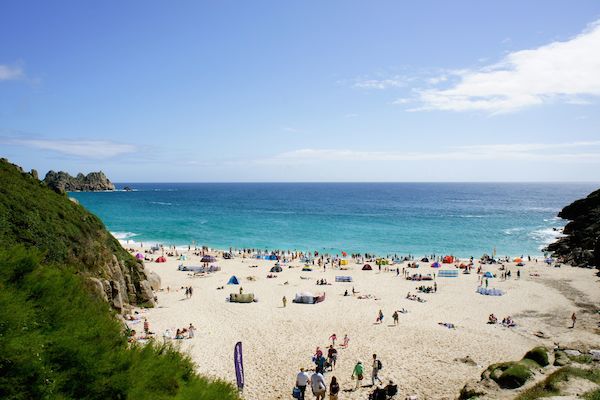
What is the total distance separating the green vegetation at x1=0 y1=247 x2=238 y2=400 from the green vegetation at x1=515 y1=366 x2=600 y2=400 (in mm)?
9617

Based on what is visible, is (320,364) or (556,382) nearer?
(556,382)

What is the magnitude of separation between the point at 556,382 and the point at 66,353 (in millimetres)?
13733

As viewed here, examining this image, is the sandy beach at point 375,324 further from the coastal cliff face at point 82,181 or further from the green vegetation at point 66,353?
the coastal cliff face at point 82,181

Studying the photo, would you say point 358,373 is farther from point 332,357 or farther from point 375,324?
point 375,324

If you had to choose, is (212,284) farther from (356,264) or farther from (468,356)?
(468,356)

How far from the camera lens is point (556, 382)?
482 inches

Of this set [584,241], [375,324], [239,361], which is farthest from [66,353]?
[584,241]

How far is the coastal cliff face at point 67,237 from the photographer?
17.5 m

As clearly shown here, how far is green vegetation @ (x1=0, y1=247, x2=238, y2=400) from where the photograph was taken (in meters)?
5.46

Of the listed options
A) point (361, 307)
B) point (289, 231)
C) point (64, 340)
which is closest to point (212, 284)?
point (361, 307)

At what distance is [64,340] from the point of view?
6.13 m

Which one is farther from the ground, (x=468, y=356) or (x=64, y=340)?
(x=64, y=340)

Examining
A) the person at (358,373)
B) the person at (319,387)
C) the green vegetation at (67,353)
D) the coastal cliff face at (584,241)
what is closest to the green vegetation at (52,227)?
the green vegetation at (67,353)

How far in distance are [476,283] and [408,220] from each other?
166ft
